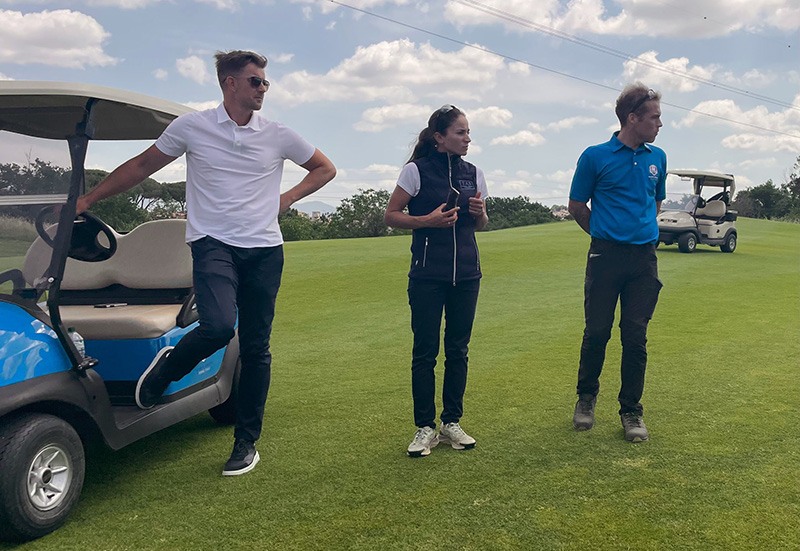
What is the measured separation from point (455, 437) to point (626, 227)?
4.98 feet

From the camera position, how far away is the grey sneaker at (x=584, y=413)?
413cm

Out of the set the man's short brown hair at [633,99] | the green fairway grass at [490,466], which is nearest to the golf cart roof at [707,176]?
the green fairway grass at [490,466]

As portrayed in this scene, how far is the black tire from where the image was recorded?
428 centimetres

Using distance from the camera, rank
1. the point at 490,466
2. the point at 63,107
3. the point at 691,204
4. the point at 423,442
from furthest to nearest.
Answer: the point at 691,204 < the point at 423,442 < the point at 490,466 < the point at 63,107

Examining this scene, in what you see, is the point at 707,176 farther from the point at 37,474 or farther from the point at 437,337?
the point at 37,474

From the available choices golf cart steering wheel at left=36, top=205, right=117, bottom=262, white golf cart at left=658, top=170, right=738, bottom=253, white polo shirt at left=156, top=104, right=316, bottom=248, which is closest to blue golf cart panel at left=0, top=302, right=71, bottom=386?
golf cart steering wheel at left=36, top=205, right=117, bottom=262

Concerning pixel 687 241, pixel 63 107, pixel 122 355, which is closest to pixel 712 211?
pixel 687 241

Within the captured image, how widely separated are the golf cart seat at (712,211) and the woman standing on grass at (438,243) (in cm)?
1855

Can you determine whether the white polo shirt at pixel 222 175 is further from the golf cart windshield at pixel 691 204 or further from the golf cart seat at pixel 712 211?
the golf cart seat at pixel 712 211

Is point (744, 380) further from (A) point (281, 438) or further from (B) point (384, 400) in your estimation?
(A) point (281, 438)

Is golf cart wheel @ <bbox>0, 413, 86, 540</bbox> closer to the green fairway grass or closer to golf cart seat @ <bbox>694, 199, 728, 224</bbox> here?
the green fairway grass

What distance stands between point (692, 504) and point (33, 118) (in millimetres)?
3330

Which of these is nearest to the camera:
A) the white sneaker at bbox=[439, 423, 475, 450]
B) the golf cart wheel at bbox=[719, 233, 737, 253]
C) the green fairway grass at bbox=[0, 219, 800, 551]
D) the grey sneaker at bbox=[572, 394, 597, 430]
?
the green fairway grass at bbox=[0, 219, 800, 551]

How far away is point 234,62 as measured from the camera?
344cm
